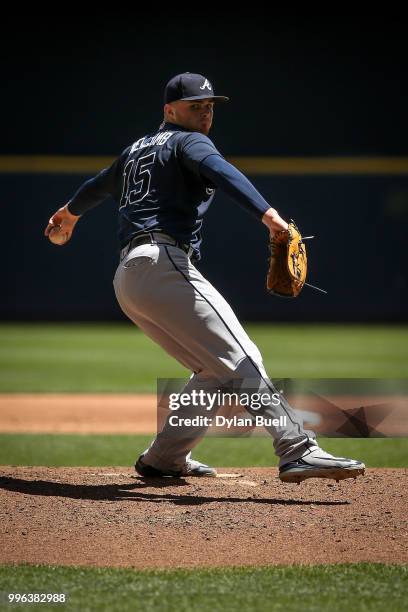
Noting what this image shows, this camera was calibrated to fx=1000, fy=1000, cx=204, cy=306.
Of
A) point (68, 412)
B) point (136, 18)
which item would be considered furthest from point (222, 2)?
point (68, 412)

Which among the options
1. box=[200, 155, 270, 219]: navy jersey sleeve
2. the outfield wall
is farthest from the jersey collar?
the outfield wall

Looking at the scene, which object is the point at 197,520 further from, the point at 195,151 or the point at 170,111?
the point at 170,111

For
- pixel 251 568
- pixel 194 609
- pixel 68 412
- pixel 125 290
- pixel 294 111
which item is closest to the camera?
pixel 194 609

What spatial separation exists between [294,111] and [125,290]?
14.1 m

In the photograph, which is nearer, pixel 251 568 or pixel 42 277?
pixel 251 568

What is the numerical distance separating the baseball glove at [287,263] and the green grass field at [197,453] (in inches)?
45.4

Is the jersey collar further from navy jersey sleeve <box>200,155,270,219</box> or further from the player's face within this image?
navy jersey sleeve <box>200,155,270,219</box>

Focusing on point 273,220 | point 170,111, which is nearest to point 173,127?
point 170,111

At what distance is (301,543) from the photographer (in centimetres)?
319

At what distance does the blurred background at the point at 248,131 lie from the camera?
52.0ft

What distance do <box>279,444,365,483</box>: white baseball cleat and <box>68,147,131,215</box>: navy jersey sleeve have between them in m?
1.38

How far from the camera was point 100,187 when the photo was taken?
4215 millimetres

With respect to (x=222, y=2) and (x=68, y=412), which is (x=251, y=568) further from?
(x=222, y=2)

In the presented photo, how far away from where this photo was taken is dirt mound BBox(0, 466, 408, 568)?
3061 millimetres
